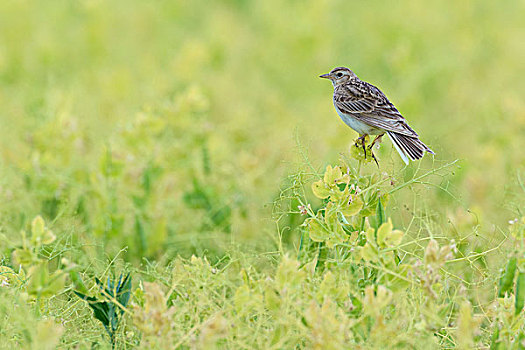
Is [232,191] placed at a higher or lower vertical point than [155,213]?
higher

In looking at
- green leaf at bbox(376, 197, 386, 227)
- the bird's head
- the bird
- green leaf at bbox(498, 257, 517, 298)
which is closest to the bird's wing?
the bird

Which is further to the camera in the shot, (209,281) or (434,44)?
(434,44)

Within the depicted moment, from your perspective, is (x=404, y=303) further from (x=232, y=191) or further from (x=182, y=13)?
(x=182, y=13)

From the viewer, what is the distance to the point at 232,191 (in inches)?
155

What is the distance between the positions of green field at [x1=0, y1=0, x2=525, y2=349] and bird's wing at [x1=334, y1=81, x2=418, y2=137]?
0.42 feet

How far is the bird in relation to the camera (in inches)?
87.0

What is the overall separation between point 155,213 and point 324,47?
3312 millimetres

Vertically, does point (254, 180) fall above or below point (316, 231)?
above

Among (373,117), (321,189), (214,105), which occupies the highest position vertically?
(214,105)

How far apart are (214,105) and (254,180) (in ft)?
6.90

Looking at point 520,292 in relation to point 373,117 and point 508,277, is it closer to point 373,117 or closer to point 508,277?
point 508,277

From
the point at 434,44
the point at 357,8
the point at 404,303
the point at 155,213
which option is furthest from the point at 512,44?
the point at 404,303

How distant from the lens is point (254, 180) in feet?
13.3

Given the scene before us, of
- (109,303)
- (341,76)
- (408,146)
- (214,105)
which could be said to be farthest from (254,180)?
(109,303)
